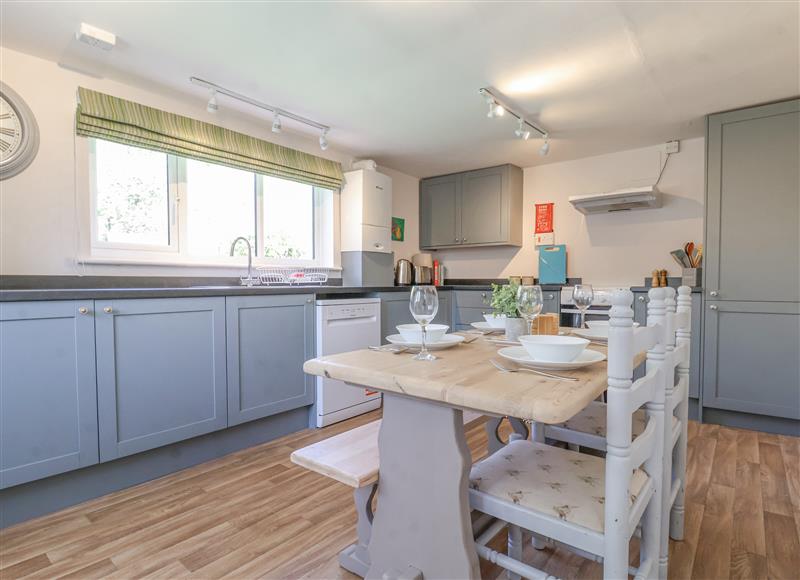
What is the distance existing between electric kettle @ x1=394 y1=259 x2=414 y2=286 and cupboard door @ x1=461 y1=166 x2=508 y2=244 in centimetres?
64

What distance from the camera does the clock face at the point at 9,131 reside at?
201cm

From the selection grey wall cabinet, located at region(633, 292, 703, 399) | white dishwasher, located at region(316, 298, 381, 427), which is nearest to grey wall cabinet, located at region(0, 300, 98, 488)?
white dishwasher, located at region(316, 298, 381, 427)

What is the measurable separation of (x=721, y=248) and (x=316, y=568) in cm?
316

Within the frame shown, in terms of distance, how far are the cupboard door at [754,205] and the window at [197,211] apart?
296 cm

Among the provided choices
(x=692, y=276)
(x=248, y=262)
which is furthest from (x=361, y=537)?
(x=692, y=276)

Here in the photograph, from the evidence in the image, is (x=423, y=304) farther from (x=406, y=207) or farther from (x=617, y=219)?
(x=406, y=207)

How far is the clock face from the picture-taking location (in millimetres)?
2008

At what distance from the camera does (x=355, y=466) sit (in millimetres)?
1177

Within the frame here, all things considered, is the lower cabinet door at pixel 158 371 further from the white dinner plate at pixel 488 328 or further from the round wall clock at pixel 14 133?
the white dinner plate at pixel 488 328

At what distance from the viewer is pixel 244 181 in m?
3.16

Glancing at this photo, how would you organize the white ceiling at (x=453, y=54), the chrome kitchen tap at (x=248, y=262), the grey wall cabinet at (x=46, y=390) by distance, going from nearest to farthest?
the grey wall cabinet at (x=46, y=390)
the white ceiling at (x=453, y=54)
the chrome kitchen tap at (x=248, y=262)

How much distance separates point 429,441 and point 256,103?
2498 mm

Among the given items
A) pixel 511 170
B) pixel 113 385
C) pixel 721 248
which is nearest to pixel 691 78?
pixel 721 248

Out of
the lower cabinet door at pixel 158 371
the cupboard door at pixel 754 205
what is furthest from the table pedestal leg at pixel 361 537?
the cupboard door at pixel 754 205
